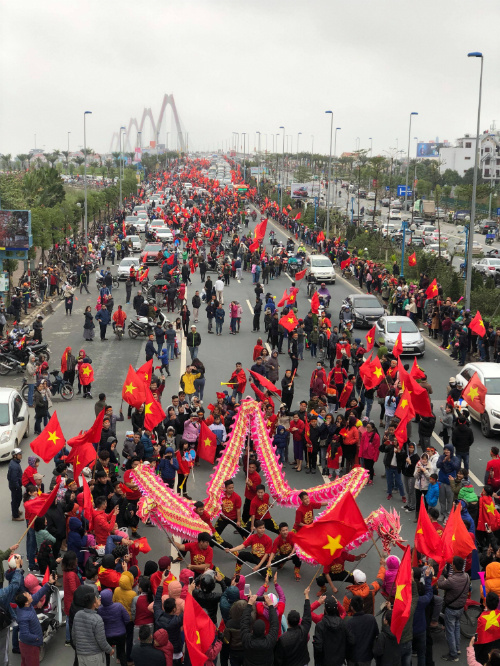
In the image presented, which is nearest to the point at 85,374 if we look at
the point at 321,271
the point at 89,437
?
the point at 89,437

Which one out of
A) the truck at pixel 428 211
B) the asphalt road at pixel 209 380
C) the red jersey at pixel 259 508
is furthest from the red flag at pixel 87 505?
the truck at pixel 428 211

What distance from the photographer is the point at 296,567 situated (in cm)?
1205

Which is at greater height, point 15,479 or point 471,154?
point 471,154

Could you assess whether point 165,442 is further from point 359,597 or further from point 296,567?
point 359,597

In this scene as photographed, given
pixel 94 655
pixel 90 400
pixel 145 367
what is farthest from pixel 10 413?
pixel 94 655

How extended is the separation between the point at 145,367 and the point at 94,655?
32.6 ft

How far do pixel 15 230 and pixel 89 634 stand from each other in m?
23.3

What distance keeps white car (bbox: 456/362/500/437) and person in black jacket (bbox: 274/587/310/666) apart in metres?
11.0

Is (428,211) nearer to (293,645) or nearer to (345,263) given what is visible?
(345,263)

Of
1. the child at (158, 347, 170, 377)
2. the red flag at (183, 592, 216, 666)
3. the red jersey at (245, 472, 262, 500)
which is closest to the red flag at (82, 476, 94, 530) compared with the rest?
the red jersey at (245, 472, 262, 500)

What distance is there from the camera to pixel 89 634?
8.72 metres

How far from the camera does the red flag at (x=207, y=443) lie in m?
16.3

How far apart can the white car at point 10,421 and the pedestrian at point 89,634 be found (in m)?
8.63

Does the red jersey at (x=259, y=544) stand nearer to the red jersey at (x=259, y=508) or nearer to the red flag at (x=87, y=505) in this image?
the red jersey at (x=259, y=508)
